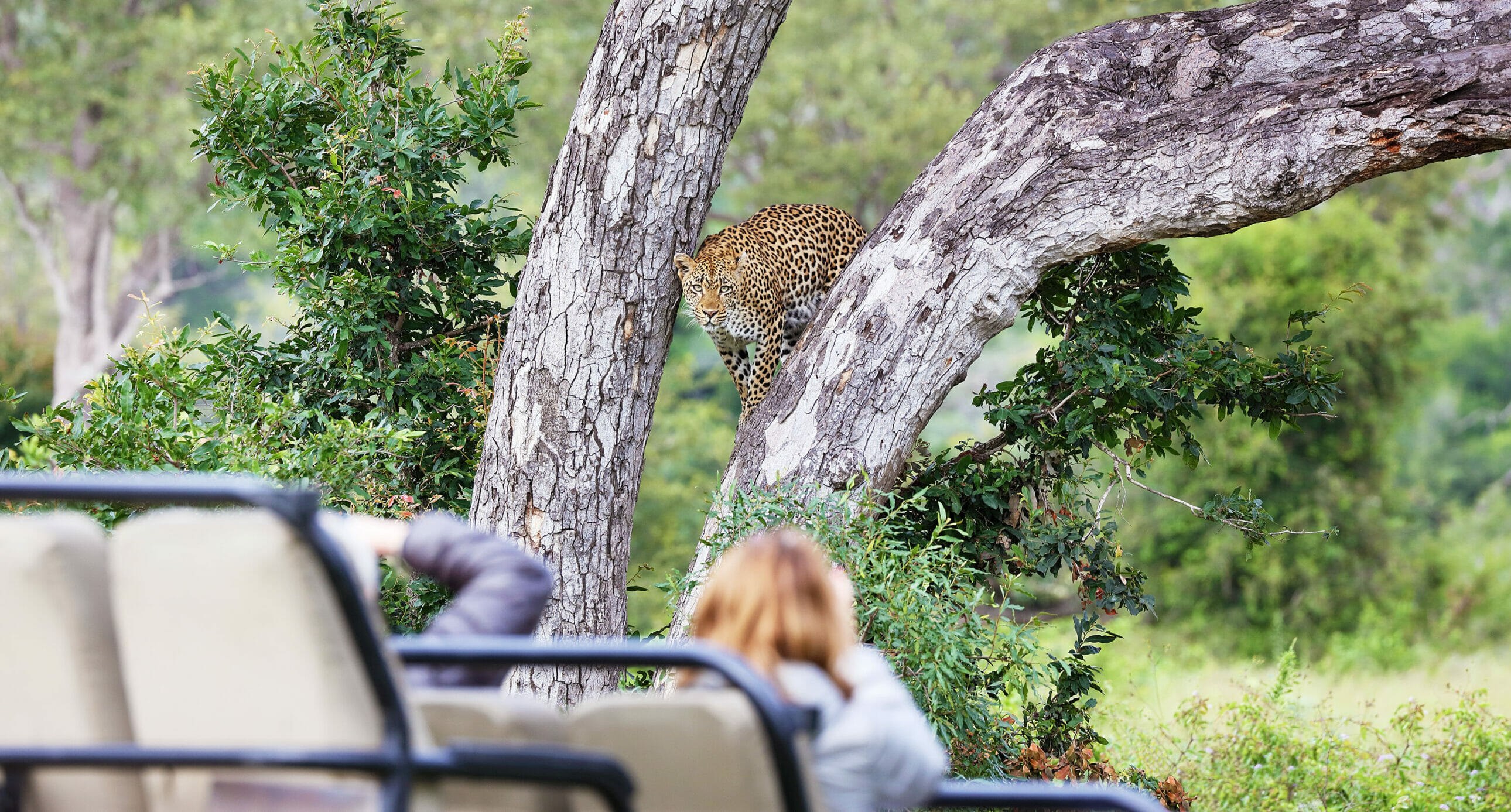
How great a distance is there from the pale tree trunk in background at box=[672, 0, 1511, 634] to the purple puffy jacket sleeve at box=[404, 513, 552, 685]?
2.04m

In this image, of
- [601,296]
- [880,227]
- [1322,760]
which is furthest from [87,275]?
[1322,760]

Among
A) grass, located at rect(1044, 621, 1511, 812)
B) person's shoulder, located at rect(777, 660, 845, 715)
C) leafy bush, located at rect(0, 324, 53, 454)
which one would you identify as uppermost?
person's shoulder, located at rect(777, 660, 845, 715)

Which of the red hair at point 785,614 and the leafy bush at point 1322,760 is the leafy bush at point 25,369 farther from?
the red hair at point 785,614

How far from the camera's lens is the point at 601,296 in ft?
15.6

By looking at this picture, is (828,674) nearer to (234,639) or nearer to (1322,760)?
(234,639)

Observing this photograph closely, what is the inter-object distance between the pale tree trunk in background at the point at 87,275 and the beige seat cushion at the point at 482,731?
52.1 ft

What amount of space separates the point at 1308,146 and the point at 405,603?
3.54 metres

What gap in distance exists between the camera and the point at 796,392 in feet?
15.8

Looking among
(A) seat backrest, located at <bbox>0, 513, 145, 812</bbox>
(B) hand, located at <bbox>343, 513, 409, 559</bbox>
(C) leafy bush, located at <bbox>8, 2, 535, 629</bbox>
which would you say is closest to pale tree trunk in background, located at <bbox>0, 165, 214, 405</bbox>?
(C) leafy bush, located at <bbox>8, 2, 535, 629</bbox>

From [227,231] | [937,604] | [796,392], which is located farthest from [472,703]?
[227,231]

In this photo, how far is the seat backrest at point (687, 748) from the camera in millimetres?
1984

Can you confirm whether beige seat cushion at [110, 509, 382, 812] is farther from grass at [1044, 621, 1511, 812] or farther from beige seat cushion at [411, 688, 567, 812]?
grass at [1044, 621, 1511, 812]

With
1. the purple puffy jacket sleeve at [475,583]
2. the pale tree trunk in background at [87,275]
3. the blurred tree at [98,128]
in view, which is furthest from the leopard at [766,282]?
the pale tree trunk in background at [87,275]

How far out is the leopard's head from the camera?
19.4 feet
